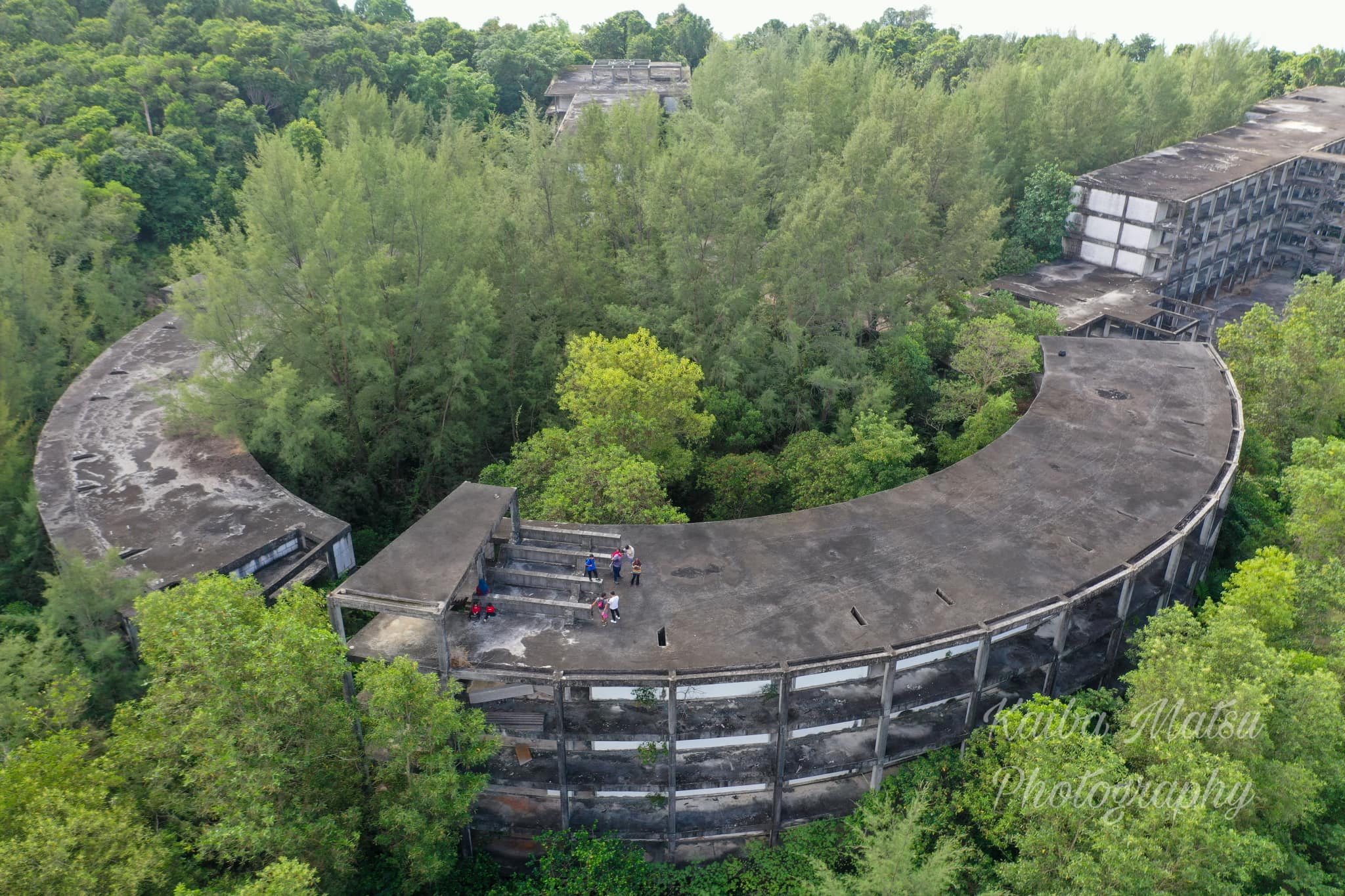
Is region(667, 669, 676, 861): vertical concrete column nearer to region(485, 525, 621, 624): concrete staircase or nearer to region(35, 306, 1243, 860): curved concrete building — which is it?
region(35, 306, 1243, 860): curved concrete building

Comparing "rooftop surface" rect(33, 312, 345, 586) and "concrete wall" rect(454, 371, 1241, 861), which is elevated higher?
"rooftop surface" rect(33, 312, 345, 586)

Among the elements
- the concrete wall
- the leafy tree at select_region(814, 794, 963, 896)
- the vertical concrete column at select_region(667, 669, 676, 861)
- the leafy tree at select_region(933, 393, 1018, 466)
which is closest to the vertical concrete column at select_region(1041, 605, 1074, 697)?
the concrete wall

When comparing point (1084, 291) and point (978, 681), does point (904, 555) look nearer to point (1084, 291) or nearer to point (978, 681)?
point (978, 681)

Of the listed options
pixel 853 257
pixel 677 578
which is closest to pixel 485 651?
pixel 677 578

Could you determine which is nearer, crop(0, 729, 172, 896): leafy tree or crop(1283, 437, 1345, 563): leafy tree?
crop(0, 729, 172, 896): leafy tree

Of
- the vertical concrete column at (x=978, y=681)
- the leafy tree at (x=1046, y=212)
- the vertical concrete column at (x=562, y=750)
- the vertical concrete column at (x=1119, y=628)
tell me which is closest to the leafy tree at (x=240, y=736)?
the vertical concrete column at (x=562, y=750)

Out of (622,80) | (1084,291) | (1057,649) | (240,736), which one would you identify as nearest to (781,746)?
(1057,649)
